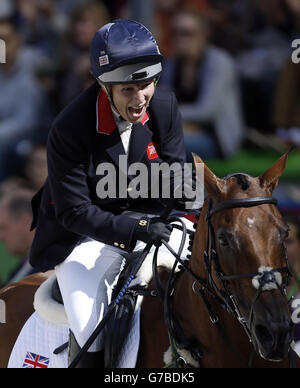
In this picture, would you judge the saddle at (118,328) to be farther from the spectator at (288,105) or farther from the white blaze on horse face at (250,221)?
the spectator at (288,105)

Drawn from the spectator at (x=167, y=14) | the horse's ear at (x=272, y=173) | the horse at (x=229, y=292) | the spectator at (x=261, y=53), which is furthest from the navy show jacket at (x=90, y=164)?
the spectator at (x=167, y=14)

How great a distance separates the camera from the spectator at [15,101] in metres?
7.67

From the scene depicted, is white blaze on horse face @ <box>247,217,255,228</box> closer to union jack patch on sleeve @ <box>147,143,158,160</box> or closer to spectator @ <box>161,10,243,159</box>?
union jack patch on sleeve @ <box>147,143,158,160</box>

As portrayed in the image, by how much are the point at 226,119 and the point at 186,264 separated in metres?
4.05

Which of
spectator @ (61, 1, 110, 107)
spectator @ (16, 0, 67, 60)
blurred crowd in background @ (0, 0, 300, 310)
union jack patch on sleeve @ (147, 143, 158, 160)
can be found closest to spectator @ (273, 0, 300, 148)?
blurred crowd in background @ (0, 0, 300, 310)

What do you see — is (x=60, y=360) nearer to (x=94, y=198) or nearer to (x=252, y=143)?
(x=94, y=198)

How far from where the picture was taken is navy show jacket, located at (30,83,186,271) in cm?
325

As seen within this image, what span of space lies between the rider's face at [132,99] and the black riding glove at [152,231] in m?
0.48

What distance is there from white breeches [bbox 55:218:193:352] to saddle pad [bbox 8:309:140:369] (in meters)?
0.21

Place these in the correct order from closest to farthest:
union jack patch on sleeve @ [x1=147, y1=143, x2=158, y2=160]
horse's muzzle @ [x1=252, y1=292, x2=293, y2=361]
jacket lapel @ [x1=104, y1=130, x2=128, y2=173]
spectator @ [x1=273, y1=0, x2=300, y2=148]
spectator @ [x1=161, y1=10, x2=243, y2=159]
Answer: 1. horse's muzzle @ [x1=252, y1=292, x2=293, y2=361]
2. jacket lapel @ [x1=104, y1=130, x2=128, y2=173]
3. union jack patch on sleeve @ [x1=147, y1=143, x2=158, y2=160]
4. spectator @ [x1=161, y1=10, x2=243, y2=159]
5. spectator @ [x1=273, y1=0, x2=300, y2=148]

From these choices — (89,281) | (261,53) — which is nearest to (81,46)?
(261,53)

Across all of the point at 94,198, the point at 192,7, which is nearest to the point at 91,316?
the point at 94,198

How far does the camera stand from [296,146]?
7172 mm

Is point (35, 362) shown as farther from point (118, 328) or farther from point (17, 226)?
point (17, 226)
